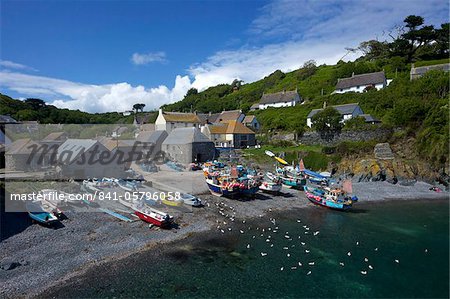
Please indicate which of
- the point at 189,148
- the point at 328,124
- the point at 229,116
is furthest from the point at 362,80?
the point at 189,148

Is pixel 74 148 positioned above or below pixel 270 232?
above

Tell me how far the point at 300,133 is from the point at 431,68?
3071cm

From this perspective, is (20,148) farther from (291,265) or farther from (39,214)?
(291,265)

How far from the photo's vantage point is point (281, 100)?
76.9 metres

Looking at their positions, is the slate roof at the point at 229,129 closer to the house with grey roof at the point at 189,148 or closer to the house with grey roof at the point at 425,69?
the house with grey roof at the point at 189,148

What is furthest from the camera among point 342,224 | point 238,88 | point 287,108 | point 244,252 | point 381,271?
point 238,88

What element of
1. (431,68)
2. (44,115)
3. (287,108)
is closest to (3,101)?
(44,115)

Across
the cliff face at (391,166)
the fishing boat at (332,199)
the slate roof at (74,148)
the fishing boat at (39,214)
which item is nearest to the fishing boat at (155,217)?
the fishing boat at (39,214)

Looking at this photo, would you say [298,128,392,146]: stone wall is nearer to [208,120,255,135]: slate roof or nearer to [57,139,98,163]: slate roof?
[208,120,255,135]: slate roof

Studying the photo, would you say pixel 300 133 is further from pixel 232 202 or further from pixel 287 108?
pixel 232 202

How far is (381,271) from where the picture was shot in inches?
664

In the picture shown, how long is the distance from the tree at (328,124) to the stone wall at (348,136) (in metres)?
0.73

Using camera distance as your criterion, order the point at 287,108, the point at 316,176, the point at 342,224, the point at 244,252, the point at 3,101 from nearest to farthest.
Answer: the point at 244,252, the point at 342,224, the point at 316,176, the point at 287,108, the point at 3,101

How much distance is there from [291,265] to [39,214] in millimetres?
18624
